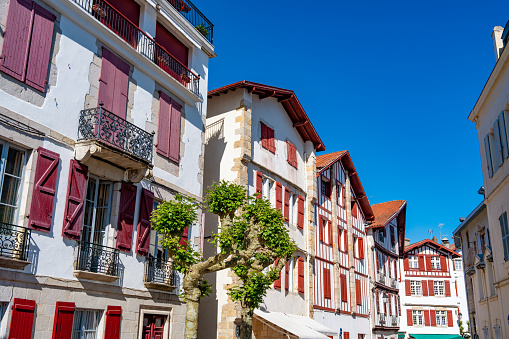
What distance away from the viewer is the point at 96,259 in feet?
37.4

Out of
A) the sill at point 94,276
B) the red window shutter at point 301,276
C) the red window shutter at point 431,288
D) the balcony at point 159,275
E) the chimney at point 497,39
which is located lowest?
the sill at point 94,276

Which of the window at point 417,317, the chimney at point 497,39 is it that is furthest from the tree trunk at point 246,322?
the window at point 417,317

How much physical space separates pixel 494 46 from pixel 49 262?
16.0 m

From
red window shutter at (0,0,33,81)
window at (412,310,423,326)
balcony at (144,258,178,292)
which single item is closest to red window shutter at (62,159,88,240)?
red window shutter at (0,0,33,81)

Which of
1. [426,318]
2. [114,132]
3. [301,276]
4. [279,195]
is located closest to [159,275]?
[114,132]

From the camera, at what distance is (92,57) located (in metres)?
12.0

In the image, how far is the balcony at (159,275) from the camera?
1283 centimetres

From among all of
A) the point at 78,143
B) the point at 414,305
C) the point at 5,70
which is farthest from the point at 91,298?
the point at 414,305

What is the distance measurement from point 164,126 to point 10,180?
16.0 feet

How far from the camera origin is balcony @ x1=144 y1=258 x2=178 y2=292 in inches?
505

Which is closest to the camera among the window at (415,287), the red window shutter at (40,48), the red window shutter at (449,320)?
the red window shutter at (40,48)

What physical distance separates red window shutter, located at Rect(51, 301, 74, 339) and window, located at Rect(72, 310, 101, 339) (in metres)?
0.34

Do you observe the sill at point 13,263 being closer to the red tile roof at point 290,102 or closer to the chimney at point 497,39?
the red tile roof at point 290,102

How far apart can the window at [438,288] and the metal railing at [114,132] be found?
3919 centimetres
